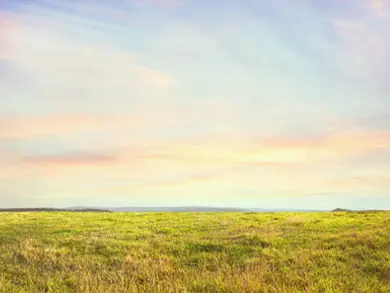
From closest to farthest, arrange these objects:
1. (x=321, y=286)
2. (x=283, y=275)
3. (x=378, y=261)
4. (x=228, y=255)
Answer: (x=321, y=286)
(x=283, y=275)
(x=378, y=261)
(x=228, y=255)

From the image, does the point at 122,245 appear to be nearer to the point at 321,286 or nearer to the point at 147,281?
the point at 147,281

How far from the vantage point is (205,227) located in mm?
24828

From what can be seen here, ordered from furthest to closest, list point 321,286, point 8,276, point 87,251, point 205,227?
point 205,227
point 87,251
point 8,276
point 321,286

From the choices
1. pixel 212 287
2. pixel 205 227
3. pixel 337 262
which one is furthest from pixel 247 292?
pixel 205 227

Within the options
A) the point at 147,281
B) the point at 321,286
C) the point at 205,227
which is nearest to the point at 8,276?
the point at 147,281

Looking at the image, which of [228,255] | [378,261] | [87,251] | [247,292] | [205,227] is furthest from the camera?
[205,227]

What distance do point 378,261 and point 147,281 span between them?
721cm

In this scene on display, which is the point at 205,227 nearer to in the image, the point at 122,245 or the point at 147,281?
→ the point at 122,245

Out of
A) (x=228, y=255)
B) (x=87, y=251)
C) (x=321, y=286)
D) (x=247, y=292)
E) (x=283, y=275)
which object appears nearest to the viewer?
(x=247, y=292)

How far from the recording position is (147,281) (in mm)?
10344

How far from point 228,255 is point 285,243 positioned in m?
3.72

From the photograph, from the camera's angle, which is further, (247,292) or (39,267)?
(39,267)

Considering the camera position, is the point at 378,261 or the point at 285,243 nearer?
the point at 378,261

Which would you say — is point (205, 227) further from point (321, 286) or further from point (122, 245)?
point (321, 286)
